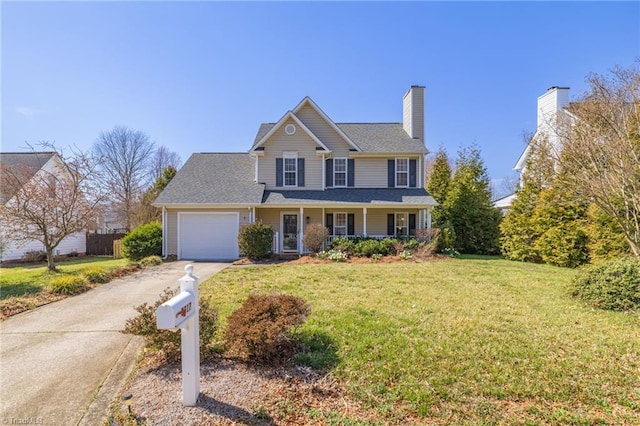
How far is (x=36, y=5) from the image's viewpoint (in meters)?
7.35

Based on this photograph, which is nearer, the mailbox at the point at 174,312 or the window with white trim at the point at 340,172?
the mailbox at the point at 174,312

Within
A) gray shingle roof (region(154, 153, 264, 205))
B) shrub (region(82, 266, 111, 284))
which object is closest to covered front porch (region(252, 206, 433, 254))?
gray shingle roof (region(154, 153, 264, 205))

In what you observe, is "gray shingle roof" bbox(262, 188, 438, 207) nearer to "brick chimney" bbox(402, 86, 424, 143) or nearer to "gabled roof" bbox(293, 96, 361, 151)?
"gabled roof" bbox(293, 96, 361, 151)

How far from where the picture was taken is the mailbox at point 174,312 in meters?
2.66

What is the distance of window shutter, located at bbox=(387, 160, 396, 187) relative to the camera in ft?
57.6

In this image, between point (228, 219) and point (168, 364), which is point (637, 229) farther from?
point (228, 219)

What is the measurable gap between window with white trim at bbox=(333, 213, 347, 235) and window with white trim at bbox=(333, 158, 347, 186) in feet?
6.03

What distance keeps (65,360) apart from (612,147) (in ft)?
43.4

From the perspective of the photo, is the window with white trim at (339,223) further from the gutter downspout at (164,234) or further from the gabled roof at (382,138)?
the gutter downspout at (164,234)

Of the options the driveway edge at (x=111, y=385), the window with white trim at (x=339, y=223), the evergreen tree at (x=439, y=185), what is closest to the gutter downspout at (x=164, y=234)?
the window with white trim at (x=339, y=223)

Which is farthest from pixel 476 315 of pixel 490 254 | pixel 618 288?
pixel 490 254

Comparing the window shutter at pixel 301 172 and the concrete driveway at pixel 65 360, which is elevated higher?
the window shutter at pixel 301 172

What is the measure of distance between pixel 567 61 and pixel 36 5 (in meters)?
17.9

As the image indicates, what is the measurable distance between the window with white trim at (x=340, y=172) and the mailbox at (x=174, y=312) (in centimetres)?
1494
